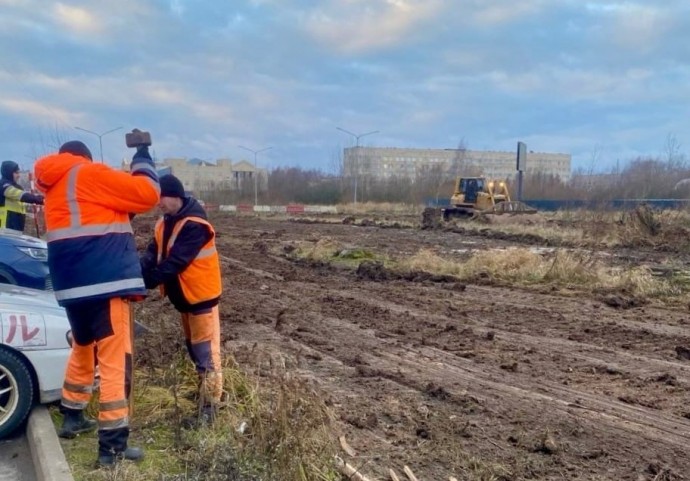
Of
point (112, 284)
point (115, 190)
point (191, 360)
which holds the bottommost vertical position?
point (191, 360)

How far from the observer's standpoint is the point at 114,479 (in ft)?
12.5

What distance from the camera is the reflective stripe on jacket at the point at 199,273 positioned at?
493 cm

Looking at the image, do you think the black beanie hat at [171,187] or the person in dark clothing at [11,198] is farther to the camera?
the person in dark clothing at [11,198]

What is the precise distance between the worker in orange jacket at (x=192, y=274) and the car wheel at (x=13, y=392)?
1.16 m

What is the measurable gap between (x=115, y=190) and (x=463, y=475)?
9.57ft

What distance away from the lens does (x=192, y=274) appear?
4949 millimetres

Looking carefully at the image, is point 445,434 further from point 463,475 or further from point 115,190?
point 115,190

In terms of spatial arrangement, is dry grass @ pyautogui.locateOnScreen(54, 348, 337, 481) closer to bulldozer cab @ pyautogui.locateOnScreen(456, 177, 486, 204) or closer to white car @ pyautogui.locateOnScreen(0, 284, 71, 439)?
white car @ pyautogui.locateOnScreen(0, 284, 71, 439)

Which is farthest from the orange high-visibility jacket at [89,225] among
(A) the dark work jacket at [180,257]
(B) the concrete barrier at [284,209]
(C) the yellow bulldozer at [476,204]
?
(B) the concrete barrier at [284,209]

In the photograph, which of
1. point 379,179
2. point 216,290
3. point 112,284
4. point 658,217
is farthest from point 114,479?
point 379,179

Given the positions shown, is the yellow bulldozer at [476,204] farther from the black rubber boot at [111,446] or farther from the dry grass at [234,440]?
the black rubber boot at [111,446]

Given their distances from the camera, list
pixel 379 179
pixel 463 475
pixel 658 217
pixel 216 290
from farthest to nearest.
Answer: pixel 379 179, pixel 658 217, pixel 216 290, pixel 463 475

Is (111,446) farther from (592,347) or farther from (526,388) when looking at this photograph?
(592,347)

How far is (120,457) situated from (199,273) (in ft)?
4.56
